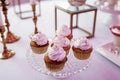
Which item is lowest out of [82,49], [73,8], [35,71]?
[35,71]

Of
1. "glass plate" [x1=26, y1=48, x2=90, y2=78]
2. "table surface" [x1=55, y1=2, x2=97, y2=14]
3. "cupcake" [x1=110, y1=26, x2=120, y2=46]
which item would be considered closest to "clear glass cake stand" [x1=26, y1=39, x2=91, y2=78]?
"glass plate" [x1=26, y1=48, x2=90, y2=78]

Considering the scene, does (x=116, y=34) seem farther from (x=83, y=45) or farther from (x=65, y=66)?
(x=65, y=66)

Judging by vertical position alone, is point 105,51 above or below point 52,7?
below

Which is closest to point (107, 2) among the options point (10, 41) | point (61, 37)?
point (61, 37)

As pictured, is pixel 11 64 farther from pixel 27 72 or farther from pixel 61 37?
pixel 61 37

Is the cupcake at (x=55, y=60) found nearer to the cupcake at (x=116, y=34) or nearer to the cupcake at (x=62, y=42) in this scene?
the cupcake at (x=62, y=42)

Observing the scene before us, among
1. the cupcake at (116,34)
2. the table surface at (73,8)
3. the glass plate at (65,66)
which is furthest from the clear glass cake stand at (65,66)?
the table surface at (73,8)

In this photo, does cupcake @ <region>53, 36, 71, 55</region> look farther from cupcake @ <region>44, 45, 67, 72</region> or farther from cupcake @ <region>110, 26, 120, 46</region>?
cupcake @ <region>110, 26, 120, 46</region>

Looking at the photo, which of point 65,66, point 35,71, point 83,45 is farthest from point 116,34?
point 35,71
